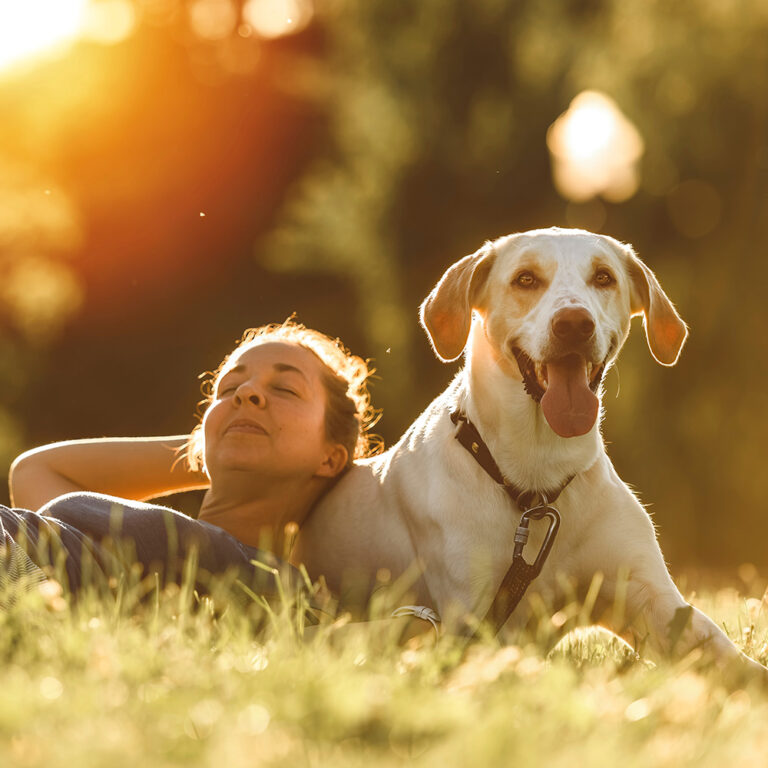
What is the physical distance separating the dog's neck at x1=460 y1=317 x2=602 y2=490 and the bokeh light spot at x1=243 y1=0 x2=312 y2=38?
Result: 11905mm

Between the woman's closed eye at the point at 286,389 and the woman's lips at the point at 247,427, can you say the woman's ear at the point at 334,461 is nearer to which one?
the woman's closed eye at the point at 286,389

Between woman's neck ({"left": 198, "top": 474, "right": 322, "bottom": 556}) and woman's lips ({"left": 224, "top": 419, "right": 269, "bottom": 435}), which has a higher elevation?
woman's lips ({"left": 224, "top": 419, "right": 269, "bottom": 435})

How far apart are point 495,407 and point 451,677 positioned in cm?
165

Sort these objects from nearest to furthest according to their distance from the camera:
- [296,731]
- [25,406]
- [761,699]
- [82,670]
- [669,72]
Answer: [296,731]
[82,670]
[761,699]
[669,72]
[25,406]

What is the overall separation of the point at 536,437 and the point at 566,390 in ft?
0.85

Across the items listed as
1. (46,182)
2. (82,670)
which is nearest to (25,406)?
(46,182)

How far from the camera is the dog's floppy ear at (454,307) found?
408 cm


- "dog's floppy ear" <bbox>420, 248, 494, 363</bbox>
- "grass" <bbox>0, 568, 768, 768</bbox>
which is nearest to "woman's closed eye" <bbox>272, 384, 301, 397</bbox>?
"dog's floppy ear" <bbox>420, 248, 494, 363</bbox>

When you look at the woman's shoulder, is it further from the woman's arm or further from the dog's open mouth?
the dog's open mouth

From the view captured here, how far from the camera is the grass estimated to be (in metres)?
1.86

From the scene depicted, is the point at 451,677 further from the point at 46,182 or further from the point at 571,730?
the point at 46,182

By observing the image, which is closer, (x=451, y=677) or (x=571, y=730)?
(x=571, y=730)

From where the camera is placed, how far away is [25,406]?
50.7ft

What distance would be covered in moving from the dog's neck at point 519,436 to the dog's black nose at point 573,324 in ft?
1.05
